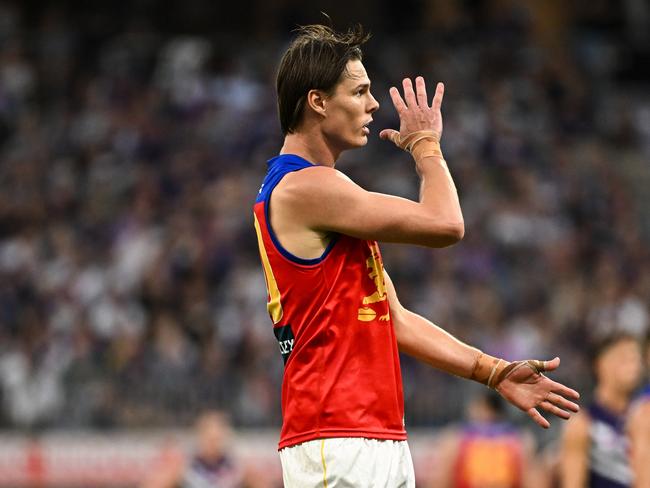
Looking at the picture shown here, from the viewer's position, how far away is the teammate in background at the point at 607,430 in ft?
27.6

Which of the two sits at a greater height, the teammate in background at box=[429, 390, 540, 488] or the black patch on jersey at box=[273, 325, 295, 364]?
the black patch on jersey at box=[273, 325, 295, 364]

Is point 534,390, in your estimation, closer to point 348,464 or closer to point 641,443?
point 348,464

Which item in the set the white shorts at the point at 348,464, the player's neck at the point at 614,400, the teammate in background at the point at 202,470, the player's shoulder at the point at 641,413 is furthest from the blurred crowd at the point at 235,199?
the white shorts at the point at 348,464

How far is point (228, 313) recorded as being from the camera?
1481 centimetres

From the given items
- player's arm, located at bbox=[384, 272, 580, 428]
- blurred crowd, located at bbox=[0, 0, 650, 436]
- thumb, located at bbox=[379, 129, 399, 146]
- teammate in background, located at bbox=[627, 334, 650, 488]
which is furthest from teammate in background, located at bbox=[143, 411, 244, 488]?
thumb, located at bbox=[379, 129, 399, 146]

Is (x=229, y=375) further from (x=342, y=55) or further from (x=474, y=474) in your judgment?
(x=342, y=55)

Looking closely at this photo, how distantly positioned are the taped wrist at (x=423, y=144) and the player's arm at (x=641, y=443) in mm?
3855

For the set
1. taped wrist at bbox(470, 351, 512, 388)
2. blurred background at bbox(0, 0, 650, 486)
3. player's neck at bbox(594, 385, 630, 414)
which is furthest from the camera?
blurred background at bbox(0, 0, 650, 486)

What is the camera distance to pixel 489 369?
4.62 meters

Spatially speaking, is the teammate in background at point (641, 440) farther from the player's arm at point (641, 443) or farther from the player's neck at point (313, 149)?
the player's neck at point (313, 149)

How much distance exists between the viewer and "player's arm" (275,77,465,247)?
4.11 meters

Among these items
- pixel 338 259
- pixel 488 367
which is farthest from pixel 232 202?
pixel 338 259

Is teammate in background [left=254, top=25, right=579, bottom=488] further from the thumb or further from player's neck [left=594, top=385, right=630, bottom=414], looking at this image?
player's neck [left=594, top=385, right=630, bottom=414]

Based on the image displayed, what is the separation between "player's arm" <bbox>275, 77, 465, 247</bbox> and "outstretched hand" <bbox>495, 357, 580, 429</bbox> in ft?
2.04
